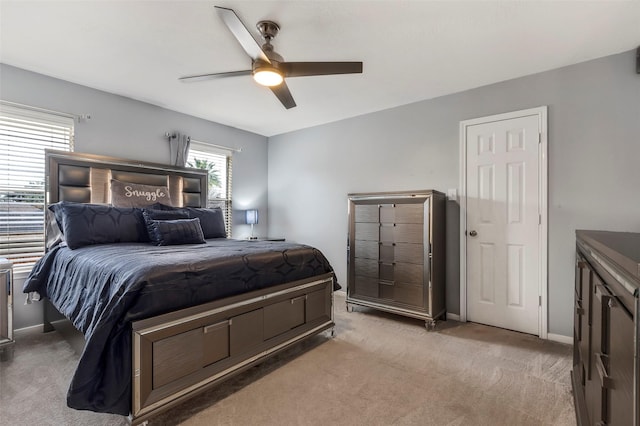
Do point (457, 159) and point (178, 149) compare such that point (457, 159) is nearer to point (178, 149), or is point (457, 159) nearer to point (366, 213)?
point (366, 213)

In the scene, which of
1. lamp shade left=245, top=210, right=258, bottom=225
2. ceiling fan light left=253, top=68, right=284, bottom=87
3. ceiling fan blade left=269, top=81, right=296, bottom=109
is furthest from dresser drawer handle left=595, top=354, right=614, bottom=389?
lamp shade left=245, top=210, right=258, bottom=225

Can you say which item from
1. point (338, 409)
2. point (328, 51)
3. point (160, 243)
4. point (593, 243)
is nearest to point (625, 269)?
point (593, 243)

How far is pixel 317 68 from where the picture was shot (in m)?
2.18

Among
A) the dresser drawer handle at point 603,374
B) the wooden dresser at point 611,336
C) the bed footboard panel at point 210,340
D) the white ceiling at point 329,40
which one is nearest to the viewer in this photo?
the wooden dresser at point 611,336

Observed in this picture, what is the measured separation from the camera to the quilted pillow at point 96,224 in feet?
8.86

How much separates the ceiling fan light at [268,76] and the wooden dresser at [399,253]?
1.74 metres

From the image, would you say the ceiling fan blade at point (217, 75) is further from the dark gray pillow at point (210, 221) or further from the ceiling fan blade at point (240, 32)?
the dark gray pillow at point (210, 221)

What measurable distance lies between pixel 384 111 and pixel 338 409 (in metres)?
3.50

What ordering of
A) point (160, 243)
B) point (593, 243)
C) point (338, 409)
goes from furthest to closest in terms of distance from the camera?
point (160, 243), point (338, 409), point (593, 243)

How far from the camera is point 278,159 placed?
532cm

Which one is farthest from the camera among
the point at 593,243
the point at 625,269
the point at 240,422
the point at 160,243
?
the point at 160,243

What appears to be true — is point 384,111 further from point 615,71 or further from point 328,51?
point 615,71

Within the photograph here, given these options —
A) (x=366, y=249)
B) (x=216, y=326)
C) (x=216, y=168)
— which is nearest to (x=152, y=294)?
(x=216, y=326)

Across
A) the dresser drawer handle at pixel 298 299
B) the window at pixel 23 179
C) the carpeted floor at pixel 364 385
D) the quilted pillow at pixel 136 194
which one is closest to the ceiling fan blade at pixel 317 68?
the dresser drawer handle at pixel 298 299
